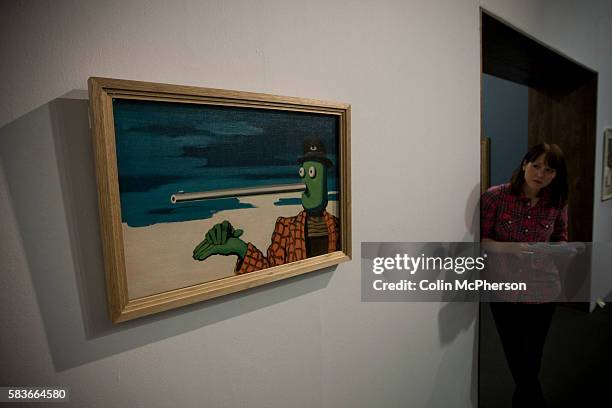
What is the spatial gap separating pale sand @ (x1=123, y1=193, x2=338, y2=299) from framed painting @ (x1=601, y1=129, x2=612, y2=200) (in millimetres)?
2746

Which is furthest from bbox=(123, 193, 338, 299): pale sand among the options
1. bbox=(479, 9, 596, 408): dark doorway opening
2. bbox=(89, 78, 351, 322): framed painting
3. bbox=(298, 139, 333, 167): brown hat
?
bbox=(479, 9, 596, 408): dark doorway opening

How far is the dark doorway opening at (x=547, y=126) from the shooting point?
149cm

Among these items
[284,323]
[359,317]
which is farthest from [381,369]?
[284,323]

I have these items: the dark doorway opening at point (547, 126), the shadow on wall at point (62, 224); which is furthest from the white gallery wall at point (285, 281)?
the dark doorway opening at point (547, 126)

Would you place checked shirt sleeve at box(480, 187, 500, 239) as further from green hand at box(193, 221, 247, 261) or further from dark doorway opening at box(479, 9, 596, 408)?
green hand at box(193, 221, 247, 261)

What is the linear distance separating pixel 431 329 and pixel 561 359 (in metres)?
1.45

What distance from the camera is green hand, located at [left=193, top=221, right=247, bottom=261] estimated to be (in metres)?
0.56

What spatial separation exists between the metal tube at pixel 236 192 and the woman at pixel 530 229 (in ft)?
3.04

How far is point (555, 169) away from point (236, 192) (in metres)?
1.17

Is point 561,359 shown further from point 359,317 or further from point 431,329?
point 359,317

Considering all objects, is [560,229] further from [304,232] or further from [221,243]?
[221,243]

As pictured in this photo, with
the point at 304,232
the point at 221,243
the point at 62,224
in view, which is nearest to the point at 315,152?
the point at 304,232

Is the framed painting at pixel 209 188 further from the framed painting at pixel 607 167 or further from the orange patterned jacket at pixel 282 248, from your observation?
the framed painting at pixel 607 167

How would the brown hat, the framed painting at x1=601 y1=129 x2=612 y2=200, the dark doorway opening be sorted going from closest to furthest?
the brown hat
the dark doorway opening
the framed painting at x1=601 y1=129 x2=612 y2=200
